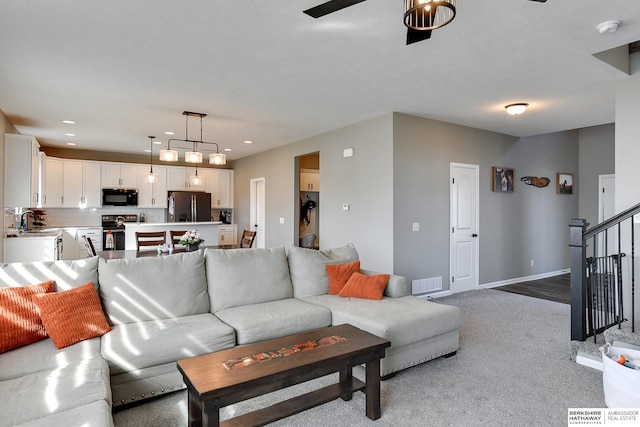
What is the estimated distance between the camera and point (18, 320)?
2.29m

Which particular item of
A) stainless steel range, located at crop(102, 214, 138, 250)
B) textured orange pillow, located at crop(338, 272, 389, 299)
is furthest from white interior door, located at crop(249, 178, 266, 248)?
textured orange pillow, located at crop(338, 272, 389, 299)

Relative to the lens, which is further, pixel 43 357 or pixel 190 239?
pixel 190 239

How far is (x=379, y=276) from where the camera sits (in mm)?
3570

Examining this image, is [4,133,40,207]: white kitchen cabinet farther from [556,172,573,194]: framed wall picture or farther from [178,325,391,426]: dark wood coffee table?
[556,172,573,194]: framed wall picture

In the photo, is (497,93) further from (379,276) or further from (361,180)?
(379,276)

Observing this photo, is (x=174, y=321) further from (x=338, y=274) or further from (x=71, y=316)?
(x=338, y=274)

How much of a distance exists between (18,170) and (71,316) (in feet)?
12.8

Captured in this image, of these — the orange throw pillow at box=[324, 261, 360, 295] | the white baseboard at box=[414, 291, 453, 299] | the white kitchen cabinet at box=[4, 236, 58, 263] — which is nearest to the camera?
the orange throw pillow at box=[324, 261, 360, 295]

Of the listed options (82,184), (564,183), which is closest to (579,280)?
(564,183)

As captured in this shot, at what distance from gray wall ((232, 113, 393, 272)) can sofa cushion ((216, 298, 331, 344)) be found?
207 cm

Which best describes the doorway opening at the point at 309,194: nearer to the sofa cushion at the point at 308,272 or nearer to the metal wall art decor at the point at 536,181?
the metal wall art decor at the point at 536,181

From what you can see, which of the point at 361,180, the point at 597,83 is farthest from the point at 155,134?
the point at 597,83

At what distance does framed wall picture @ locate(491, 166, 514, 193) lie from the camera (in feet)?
20.0

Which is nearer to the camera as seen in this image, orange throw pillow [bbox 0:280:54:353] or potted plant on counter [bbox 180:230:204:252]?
orange throw pillow [bbox 0:280:54:353]
